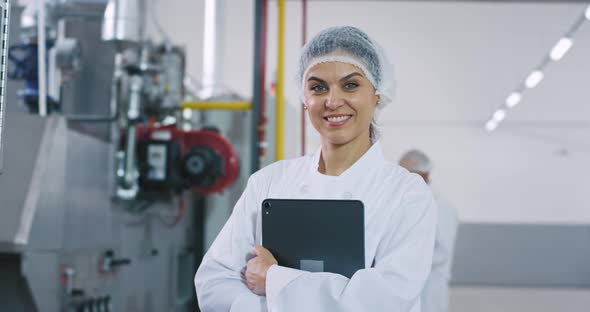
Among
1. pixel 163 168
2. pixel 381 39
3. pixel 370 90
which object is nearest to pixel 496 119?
pixel 381 39

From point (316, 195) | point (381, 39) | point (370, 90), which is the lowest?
point (316, 195)

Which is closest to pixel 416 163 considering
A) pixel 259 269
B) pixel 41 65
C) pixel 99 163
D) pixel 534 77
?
pixel 99 163

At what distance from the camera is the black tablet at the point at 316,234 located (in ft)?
4.42

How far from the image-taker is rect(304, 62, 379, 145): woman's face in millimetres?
1432

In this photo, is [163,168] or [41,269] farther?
[163,168]

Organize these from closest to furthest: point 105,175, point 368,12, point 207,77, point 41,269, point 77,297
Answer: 1. point 41,269
2. point 77,297
3. point 105,175
4. point 207,77
5. point 368,12

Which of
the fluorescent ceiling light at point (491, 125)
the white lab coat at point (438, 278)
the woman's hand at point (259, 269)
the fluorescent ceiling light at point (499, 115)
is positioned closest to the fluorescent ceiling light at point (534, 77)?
the fluorescent ceiling light at point (499, 115)

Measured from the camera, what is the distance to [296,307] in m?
1.30

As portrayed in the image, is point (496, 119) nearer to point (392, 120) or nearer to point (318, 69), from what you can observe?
point (392, 120)

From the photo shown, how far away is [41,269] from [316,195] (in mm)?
1323

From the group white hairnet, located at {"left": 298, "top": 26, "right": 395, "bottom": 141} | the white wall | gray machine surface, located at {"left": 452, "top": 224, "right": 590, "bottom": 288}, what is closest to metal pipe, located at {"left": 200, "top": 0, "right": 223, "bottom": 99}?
the white wall

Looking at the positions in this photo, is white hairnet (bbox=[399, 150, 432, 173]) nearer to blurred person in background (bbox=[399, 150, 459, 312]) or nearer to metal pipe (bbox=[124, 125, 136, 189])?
blurred person in background (bbox=[399, 150, 459, 312])

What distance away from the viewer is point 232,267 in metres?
1.45

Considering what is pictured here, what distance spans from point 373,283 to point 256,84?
1850 millimetres
